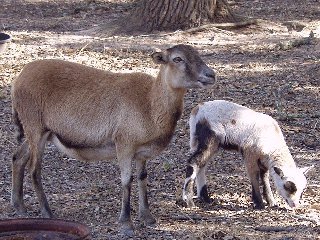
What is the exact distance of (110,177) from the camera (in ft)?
27.1

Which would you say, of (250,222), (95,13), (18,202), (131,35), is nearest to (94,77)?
(18,202)

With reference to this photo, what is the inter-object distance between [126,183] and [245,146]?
4.62ft

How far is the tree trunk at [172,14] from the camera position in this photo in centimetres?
1438

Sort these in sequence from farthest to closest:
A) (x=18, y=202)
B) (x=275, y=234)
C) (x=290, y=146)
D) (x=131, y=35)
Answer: (x=131, y=35) < (x=290, y=146) < (x=18, y=202) < (x=275, y=234)

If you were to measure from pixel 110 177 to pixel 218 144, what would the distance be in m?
1.23

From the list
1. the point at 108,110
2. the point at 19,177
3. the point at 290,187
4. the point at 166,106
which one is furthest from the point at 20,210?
the point at 290,187

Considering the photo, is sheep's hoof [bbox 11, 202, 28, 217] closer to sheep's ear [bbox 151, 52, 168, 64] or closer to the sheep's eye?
sheep's ear [bbox 151, 52, 168, 64]

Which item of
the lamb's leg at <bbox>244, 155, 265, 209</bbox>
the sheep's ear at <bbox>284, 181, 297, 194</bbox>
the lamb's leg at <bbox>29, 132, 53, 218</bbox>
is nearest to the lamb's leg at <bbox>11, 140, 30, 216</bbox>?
the lamb's leg at <bbox>29, 132, 53, 218</bbox>

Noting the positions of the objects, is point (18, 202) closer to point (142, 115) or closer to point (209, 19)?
point (142, 115)

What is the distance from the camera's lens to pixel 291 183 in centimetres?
753

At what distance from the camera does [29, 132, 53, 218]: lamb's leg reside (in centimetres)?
709

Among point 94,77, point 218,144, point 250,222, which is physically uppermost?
point 94,77

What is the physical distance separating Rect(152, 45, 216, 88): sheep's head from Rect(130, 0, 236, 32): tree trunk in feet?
24.9

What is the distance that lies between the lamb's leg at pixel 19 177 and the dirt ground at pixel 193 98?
0.29ft
